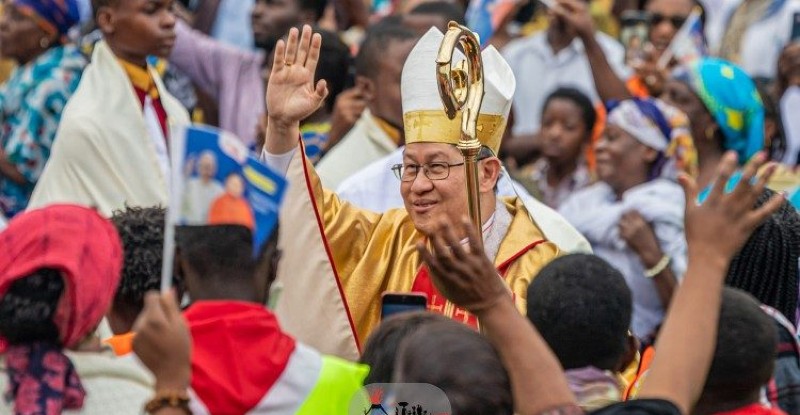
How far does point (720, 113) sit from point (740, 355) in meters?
4.02

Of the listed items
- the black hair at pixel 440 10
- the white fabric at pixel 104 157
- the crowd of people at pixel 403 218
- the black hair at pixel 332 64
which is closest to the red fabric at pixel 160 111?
the crowd of people at pixel 403 218

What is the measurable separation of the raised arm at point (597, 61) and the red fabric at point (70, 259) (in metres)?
5.38

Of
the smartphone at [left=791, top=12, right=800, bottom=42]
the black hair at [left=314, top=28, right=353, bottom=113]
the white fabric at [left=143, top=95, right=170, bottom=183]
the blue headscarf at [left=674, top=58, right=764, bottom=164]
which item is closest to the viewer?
the white fabric at [left=143, top=95, right=170, bottom=183]

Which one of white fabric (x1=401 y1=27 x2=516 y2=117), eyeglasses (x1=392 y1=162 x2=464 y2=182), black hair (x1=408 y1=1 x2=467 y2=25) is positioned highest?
black hair (x1=408 y1=1 x2=467 y2=25)

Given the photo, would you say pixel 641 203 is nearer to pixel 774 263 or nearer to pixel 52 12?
pixel 774 263

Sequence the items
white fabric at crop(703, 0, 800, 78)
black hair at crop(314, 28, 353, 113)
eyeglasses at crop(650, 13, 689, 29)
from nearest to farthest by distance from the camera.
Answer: black hair at crop(314, 28, 353, 113)
white fabric at crop(703, 0, 800, 78)
eyeglasses at crop(650, 13, 689, 29)

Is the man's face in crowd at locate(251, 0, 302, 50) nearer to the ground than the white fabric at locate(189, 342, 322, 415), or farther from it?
farther from it

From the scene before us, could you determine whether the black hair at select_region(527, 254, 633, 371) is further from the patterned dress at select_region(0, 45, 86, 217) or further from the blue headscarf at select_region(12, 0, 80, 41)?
the blue headscarf at select_region(12, 0, 80, 41)

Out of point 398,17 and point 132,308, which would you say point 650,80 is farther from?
point 132,308

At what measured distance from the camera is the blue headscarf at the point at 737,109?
756 centimetres

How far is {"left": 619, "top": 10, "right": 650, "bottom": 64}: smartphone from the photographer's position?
9367 millimetres

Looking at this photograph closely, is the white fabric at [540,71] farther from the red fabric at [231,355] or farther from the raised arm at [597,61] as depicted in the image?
the red fabric at [231,355]

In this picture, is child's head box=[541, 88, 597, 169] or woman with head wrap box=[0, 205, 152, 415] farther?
child's head box=[541, 88, 597, 169]

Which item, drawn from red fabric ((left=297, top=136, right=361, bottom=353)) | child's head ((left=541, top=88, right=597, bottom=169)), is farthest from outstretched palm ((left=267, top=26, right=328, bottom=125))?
child's head ((left=541, top=88, right=597, bottom=169))
